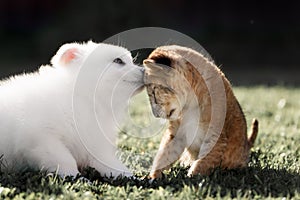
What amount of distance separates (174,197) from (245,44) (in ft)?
42.6

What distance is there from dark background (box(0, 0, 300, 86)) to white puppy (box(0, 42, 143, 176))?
11392 millimetres

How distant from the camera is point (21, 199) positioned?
3857 mm

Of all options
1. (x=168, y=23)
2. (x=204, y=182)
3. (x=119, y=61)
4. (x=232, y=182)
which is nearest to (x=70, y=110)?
(x=119, y=61)

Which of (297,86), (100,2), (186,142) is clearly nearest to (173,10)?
(100,2)

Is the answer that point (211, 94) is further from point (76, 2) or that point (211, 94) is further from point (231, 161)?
point (76, 2)

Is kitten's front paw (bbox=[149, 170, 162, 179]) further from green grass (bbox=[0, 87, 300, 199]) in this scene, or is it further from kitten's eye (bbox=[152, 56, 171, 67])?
kitten's eye (bbox=[152, 56, 171, 67])

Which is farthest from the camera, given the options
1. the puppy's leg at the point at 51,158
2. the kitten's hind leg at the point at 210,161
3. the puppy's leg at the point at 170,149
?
the puppy's leg at the point at 170,149

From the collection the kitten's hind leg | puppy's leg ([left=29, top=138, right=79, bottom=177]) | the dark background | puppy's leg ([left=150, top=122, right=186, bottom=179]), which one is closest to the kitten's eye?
puppy's leg ([left=150, top=122, right=186, bottom=179])

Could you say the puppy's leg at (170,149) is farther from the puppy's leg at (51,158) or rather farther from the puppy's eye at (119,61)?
the puppy's leg at (51,158)

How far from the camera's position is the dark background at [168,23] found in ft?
54.0

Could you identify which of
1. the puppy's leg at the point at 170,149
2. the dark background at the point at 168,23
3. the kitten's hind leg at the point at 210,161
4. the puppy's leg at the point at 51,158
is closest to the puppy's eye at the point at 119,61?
the puppy's leg at the point at 170,149

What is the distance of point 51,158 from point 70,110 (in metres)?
0.40

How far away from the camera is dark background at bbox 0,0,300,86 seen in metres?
16.5

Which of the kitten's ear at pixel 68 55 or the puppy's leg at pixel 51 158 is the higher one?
the kitten's ear at pixel 68 55
